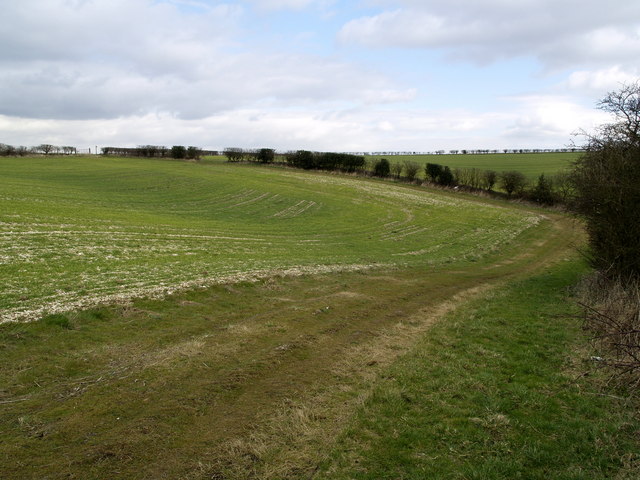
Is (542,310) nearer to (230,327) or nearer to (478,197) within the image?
(230,327)

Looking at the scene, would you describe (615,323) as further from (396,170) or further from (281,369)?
(396,170)

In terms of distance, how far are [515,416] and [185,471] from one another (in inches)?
234

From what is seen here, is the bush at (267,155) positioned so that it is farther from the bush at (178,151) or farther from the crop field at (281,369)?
Answer: the crop field at (281,369)

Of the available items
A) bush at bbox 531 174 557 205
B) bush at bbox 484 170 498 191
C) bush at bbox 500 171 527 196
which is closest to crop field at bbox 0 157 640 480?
bush at bbox 531 174 557 205

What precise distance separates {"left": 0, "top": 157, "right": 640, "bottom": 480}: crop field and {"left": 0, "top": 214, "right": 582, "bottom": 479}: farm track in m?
0.04

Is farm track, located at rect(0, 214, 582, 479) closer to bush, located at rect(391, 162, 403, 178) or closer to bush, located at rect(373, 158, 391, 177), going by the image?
bush, located at rect(373, 158, 391, 177)

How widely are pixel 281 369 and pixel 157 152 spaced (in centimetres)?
→ 10212

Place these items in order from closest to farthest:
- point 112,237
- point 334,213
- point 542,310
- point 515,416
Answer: point 515,416
point 542,310
point 112,237
point 334,213

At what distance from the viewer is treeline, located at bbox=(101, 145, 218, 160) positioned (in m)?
97.9

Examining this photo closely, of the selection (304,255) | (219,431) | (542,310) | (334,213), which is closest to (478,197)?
(334,213)

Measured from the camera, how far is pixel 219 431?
7.01 m

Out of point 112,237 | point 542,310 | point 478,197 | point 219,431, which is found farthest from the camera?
point 478,197

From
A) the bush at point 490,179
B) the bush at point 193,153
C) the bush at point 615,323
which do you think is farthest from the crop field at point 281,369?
the bush at point 193,153

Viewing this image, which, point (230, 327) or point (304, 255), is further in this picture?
point (304, 255)
